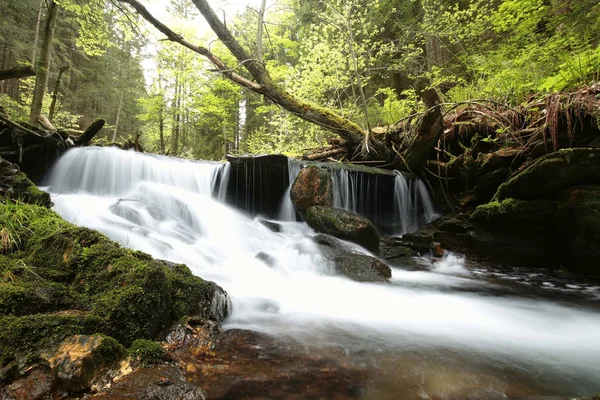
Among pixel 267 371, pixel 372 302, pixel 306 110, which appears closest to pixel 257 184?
pixel 306 110

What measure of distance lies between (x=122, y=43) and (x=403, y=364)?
27.2 meters

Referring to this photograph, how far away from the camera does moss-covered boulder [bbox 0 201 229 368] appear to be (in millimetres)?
1740

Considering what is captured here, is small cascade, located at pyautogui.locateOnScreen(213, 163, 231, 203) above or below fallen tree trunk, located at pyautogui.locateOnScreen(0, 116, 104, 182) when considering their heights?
below

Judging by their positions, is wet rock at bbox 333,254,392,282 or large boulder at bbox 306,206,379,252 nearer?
wet rock at bbox 333,254,392,282

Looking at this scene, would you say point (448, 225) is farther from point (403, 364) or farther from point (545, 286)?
point (403, 364)

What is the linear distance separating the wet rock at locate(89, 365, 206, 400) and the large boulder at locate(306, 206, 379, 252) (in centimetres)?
521

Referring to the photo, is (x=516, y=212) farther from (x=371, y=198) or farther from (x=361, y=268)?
(x=371, y=198)

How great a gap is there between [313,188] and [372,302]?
4.12 m

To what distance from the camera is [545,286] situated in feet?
17.1

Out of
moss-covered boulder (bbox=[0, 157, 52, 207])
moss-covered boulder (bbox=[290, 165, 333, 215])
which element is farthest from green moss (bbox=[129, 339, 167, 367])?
moss-covered boulder (bbox=[290, 165, 333, 215])

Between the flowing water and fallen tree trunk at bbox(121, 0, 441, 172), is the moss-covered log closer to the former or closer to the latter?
the flowing water

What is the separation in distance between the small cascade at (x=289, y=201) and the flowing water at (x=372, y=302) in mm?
673

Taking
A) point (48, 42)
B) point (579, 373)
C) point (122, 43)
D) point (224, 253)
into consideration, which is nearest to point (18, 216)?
point (224, 253)

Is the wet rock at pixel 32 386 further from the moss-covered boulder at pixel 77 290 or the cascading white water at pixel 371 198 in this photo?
the cascading white water at pixel 371 198
